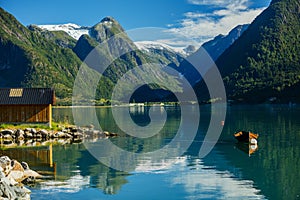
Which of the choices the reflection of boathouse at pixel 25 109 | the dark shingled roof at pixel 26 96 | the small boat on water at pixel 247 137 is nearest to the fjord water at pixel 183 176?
the small boat on water at pixel 247 137

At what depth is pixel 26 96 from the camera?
60.3 metres

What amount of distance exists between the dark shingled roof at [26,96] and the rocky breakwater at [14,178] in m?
28.7

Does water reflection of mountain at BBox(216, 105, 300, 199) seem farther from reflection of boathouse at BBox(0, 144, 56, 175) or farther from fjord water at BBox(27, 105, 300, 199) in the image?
reflection of boathouse at BBox(0, 144, 56, 175)

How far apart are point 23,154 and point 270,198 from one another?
85.8 ft

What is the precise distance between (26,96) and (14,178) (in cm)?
3287

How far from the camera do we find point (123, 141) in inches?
2186

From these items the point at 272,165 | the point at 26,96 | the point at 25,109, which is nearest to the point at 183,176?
the point at 272,165

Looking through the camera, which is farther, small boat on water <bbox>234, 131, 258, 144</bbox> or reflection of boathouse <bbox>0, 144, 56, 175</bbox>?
small boat on water <bbox>234, 131, 258, 144</bbox>

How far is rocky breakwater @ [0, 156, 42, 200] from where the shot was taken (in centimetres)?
2400

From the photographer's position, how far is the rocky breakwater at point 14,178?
24000 mm

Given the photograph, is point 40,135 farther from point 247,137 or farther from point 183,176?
point 183,176

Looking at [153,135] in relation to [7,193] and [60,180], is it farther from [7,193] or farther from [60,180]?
[7,193]

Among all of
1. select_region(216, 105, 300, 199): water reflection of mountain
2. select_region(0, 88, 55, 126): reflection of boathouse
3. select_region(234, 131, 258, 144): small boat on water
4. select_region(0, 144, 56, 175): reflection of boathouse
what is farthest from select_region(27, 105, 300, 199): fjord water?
select_region(0, 88, 55, 126): reflection of boathouse

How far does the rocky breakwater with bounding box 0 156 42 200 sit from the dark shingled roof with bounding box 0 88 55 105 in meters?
28.7
